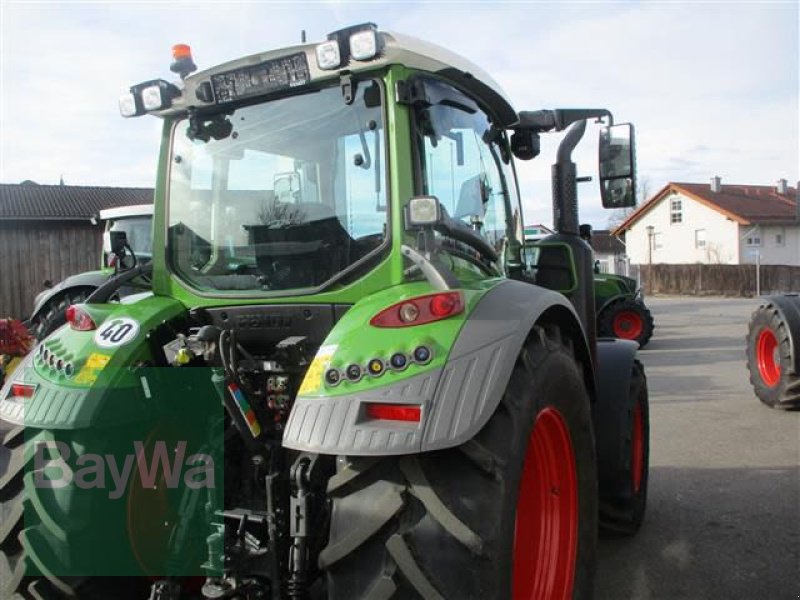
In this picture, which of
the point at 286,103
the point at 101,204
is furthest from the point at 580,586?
the point at 101,204

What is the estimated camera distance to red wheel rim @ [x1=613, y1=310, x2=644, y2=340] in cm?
1341

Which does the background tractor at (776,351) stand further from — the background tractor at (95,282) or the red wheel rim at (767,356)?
the background tractor at (95,282)

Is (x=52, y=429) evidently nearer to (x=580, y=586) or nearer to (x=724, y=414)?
(x=580, y=586)

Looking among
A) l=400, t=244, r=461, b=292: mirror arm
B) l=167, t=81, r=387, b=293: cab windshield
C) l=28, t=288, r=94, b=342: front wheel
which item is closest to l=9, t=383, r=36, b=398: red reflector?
l=167, t=81, r=387, b=293: cab windshield

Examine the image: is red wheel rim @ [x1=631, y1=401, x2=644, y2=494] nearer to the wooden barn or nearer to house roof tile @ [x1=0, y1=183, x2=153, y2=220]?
the wooden barn

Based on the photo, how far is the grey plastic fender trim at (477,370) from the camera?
1969 mm

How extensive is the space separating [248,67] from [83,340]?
1306mm

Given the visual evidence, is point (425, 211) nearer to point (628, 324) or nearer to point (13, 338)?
point (13, 338)

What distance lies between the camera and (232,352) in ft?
8.41

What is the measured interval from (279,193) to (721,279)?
3541cm

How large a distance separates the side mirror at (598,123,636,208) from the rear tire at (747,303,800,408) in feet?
16.5

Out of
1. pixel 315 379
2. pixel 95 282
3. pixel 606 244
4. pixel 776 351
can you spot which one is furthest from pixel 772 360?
pixel 606 244

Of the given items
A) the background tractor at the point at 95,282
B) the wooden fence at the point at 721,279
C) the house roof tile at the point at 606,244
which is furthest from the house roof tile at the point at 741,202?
the background tractor at the point at 95,282

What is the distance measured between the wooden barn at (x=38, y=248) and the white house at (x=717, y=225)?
33.2 meters
